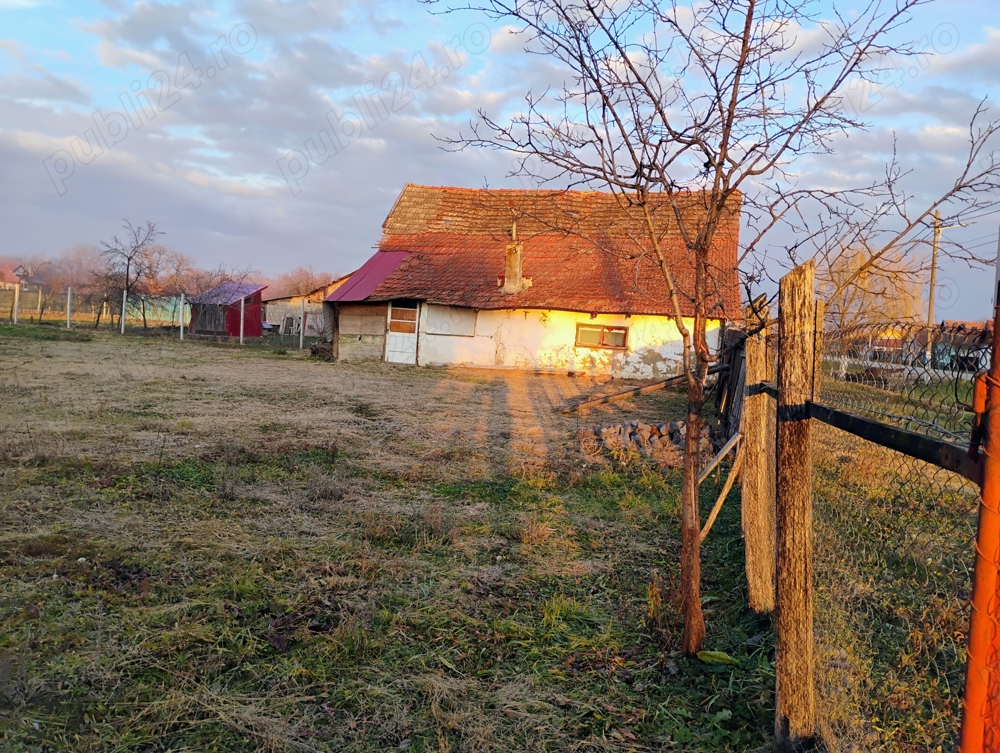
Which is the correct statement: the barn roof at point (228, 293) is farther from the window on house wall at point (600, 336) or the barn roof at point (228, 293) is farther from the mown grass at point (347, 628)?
the mown grass at point (347, 628)

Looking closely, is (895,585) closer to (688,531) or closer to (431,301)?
(688,531)

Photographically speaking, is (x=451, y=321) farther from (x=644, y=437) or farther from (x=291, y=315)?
(x=291, y=315)

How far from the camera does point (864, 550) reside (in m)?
3.12

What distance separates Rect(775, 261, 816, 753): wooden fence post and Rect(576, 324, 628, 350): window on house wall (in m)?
18.1

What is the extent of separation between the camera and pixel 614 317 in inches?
812

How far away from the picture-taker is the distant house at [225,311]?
32509 mm

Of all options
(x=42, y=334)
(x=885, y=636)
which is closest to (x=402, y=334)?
(x=42, y=334)

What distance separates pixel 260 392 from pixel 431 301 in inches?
362

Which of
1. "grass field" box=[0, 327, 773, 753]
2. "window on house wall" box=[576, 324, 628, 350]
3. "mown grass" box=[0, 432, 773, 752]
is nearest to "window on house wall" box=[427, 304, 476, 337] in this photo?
"window on house wall" box=[576, 324, 628, 350]

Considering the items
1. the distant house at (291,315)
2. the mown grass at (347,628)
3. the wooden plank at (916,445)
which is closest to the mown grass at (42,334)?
the distant house at (291,315)

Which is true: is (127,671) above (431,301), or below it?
below

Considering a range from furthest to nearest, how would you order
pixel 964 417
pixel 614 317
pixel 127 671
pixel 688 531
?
pixel 614 317 → pixel 688 531 → pixel 127 671 → pixel 964 417

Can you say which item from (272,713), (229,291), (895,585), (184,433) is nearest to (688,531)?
(895,585)

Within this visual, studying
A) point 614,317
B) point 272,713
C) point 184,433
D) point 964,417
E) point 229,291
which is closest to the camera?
point 964,417
